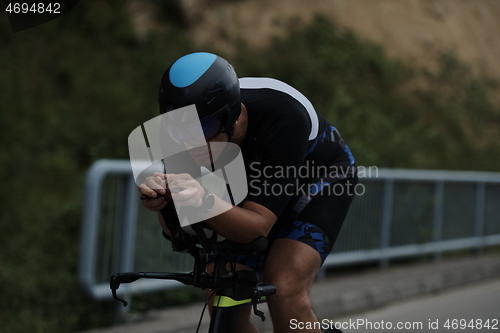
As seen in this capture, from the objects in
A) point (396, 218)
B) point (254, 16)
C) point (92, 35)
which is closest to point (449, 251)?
point (396, 218)

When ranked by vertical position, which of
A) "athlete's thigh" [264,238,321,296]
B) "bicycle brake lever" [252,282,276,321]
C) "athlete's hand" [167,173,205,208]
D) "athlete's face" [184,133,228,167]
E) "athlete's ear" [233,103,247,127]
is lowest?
"athlete's thigh" [264,238,321,296]

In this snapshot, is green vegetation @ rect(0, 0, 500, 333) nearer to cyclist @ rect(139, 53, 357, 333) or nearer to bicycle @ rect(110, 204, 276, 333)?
cyclist @ rect(139, 53, 357, 333)

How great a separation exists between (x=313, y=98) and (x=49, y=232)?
437 inches

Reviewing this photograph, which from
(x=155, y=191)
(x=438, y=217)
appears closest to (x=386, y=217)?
(x=438, y=217)

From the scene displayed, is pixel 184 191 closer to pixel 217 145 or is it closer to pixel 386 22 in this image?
pixel 217 145

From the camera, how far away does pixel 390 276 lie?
23.9 feet

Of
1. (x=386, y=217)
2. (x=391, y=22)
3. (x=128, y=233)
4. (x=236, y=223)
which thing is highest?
(x=391, y=22)

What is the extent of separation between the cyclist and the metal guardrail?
232 cm

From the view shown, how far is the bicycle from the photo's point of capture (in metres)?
2.17

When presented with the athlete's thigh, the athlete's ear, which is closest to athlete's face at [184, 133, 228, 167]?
the athlete's ear

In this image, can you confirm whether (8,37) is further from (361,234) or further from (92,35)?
(361,234)

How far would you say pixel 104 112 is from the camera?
522 inches

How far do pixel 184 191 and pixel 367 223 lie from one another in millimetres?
5860

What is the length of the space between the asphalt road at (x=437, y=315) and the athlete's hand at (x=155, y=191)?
390 cm
